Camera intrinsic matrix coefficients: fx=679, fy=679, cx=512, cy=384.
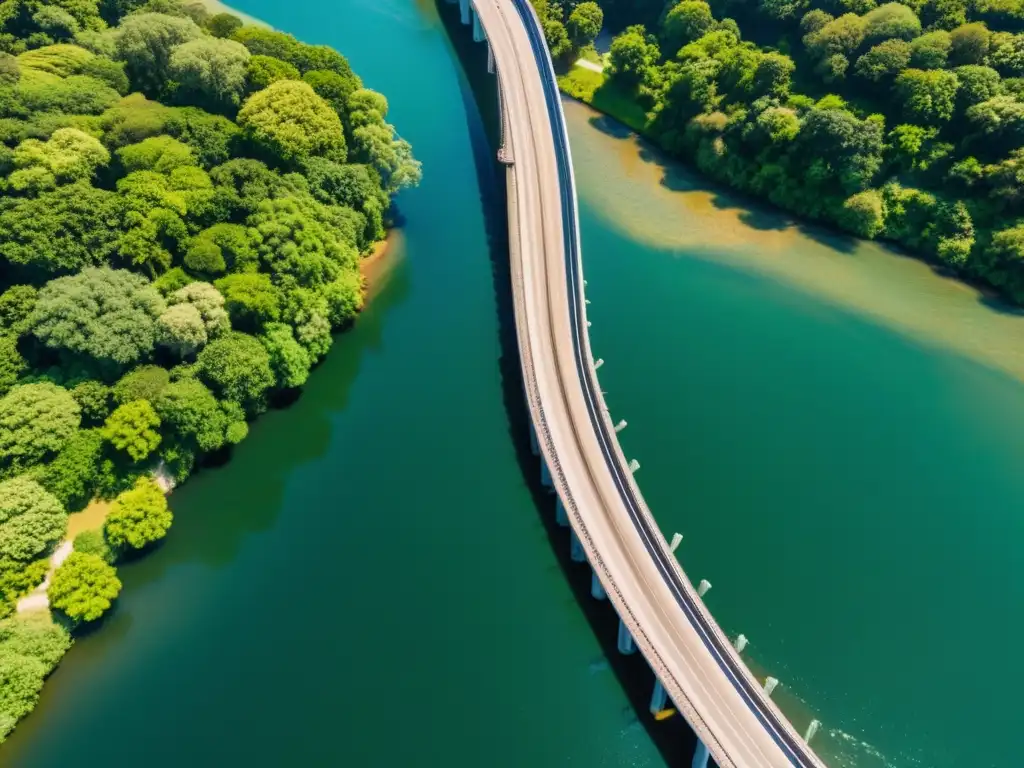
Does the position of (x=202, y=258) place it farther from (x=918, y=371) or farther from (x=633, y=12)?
(x=633, y=12)

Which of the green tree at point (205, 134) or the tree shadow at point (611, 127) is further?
the tree shadow at point (611, 127)

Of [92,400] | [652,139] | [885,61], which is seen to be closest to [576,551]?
[92,400]

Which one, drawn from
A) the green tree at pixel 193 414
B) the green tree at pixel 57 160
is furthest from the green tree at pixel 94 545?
the green tree at pixel 57 160

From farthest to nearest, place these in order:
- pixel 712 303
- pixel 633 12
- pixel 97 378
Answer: pixel 633 12 < pixel 712 303 < pixel 97 378

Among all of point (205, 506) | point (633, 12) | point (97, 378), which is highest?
point (633, 12)

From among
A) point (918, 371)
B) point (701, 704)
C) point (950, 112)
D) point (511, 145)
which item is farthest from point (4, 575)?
point (950, 112)

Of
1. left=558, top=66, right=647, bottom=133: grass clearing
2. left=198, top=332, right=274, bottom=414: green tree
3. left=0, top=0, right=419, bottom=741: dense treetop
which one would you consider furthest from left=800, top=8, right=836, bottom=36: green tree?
left=198, top=332, right=274, bottom=414: green tree

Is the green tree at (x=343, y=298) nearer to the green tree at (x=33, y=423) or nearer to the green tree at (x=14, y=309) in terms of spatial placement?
the green tree at (x=33, y=423)

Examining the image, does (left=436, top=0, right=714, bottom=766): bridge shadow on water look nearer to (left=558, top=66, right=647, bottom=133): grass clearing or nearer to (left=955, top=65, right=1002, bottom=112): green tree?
(left=558, top=66, right=647, bottom=133): grass clearing
